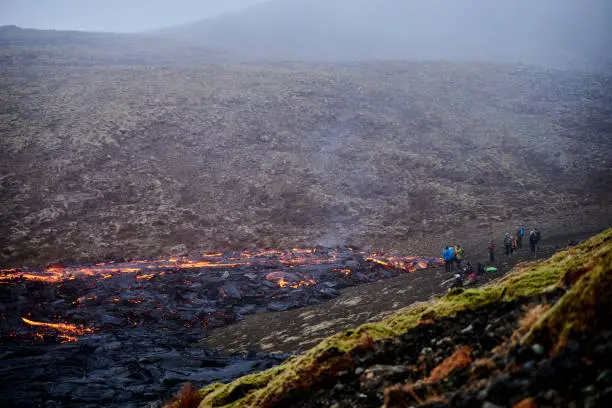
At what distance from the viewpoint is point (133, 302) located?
2138 centimetres

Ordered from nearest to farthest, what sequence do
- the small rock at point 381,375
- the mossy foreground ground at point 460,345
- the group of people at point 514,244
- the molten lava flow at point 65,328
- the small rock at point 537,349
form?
the mossy foreground ground at point 460,345, the small rock at point 537,349, the small rock at point 381,375, the molten lava flow at point 65,328, the group of people at point 514,244

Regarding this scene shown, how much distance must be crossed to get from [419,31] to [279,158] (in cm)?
12866


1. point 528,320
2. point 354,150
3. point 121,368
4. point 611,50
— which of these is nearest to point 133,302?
point 121,368

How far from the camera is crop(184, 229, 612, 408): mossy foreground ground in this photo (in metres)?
3.21

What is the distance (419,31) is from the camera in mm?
148000

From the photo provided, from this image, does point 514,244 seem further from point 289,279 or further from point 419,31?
point 419,31

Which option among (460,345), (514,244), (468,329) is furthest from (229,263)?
(460,345)

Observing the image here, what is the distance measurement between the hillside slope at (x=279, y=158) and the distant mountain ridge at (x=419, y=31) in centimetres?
4723

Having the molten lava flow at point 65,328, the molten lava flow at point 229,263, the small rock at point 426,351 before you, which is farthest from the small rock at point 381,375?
the molten lava flow at point 229,263

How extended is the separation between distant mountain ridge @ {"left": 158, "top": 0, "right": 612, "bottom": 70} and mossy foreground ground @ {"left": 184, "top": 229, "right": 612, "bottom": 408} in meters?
103

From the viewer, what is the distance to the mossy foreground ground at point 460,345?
321 centimetres

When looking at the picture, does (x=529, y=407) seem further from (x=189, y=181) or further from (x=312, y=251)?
(x=189, y=181)

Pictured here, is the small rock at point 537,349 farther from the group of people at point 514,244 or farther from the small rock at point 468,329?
the group of people at point 514,244

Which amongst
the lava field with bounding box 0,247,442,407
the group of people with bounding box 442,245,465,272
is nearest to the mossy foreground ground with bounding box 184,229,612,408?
the lava field with bounding box 0,247,442,407
